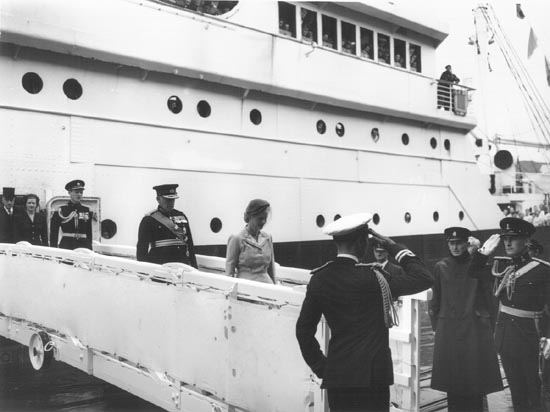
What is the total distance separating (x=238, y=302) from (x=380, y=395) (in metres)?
1.06

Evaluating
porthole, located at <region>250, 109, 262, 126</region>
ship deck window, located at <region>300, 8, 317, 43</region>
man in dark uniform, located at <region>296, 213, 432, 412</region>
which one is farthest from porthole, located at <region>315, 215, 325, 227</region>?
man in dark uniform, located at <region>296, 213, 432, 412</region>

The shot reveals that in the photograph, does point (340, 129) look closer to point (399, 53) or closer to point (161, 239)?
point (399, 53)

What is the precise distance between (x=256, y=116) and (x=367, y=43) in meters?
4.31

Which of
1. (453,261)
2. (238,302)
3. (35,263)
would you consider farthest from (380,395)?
(35,263)

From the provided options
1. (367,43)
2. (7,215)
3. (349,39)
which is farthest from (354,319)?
(367,43)

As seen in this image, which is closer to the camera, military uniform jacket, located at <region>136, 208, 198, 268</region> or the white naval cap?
the white naval cap

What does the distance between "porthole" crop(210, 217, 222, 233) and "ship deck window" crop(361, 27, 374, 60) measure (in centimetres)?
620

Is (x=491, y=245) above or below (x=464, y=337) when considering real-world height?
above

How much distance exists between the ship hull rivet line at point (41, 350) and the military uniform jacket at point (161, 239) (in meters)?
1.27

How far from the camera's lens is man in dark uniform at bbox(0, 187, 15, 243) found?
6.45 m

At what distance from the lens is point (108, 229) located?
8.29m

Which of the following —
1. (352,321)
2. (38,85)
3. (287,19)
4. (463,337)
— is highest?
(287,19)

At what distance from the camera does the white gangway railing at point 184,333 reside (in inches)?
115

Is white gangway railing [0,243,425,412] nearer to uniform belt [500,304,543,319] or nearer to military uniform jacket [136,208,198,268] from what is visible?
military uniform jacket [136,208,198,268]
